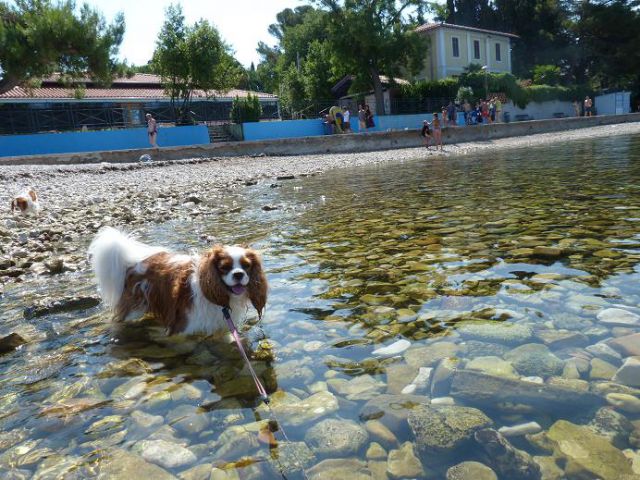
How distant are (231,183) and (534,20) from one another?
58.6m

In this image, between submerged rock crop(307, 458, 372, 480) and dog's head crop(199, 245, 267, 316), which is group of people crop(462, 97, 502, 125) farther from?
submerged rock crop(307, 458, 372, 480)

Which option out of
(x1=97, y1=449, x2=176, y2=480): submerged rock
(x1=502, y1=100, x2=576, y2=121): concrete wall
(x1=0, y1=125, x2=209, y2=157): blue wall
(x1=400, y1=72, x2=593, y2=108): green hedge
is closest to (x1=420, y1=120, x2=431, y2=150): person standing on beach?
(x1=0, y1=125, x2=209, y2=157): blue wall

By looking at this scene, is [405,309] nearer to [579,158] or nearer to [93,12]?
[579,158]

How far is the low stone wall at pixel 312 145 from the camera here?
2092 cm

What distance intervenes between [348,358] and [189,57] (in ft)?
105

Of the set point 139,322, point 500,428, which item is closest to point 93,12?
point 139,322

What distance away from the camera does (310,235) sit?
7.24 m

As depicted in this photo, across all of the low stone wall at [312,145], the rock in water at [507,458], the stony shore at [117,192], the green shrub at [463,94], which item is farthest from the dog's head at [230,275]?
the green shrub at [463,94]

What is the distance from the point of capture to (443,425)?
8.43ft

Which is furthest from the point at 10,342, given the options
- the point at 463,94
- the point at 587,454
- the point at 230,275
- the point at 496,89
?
the point at 496,89

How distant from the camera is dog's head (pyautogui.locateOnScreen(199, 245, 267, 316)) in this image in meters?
3.66

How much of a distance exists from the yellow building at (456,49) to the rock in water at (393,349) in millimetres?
47492

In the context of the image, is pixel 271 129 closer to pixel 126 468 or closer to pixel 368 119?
pixel 368 119

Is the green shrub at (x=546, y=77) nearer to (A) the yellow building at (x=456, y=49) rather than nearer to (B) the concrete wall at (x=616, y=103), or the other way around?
(A) the yellow building at (x=456, y=49)
